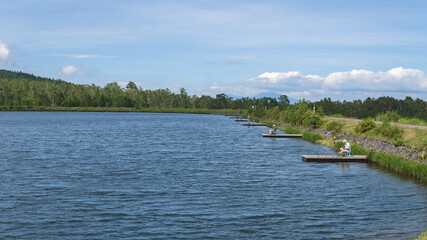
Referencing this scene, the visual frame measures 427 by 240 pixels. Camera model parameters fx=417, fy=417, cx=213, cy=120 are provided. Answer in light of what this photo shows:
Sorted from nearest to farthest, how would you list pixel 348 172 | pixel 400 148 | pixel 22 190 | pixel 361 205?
pixel 361 205, pixel 22 190, pixel 348 172, pixel 400 148

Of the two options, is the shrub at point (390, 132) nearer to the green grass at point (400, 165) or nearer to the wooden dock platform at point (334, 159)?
the green grass at point (400, 165)

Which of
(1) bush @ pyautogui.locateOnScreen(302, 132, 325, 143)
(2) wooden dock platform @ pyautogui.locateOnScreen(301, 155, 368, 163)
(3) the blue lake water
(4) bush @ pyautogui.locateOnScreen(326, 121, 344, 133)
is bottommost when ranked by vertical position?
(3) the blue lake water

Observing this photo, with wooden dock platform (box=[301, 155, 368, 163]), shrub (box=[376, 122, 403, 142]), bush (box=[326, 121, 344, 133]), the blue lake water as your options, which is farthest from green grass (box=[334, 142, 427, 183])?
bush (box=[326, 121, 344, 133])

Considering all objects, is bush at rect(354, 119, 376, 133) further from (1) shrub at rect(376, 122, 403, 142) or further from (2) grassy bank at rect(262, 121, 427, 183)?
(2) grassy bank at rect(262, 121, 427, 183)

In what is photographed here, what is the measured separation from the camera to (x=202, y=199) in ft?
85.3

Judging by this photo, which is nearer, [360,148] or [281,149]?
[360,148]

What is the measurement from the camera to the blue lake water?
20016 millimetres

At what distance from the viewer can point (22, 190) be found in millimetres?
28047

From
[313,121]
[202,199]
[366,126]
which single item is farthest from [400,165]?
[313,121]

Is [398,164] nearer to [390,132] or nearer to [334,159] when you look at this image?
[334,159]

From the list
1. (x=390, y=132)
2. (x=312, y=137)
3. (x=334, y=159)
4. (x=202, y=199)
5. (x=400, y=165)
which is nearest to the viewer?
(x=202, y=199)

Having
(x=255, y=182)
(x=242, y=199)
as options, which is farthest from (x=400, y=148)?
(x=242, y=199)

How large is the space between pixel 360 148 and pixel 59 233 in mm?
36176

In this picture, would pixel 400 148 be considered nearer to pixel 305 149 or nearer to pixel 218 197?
pixel 305 149
